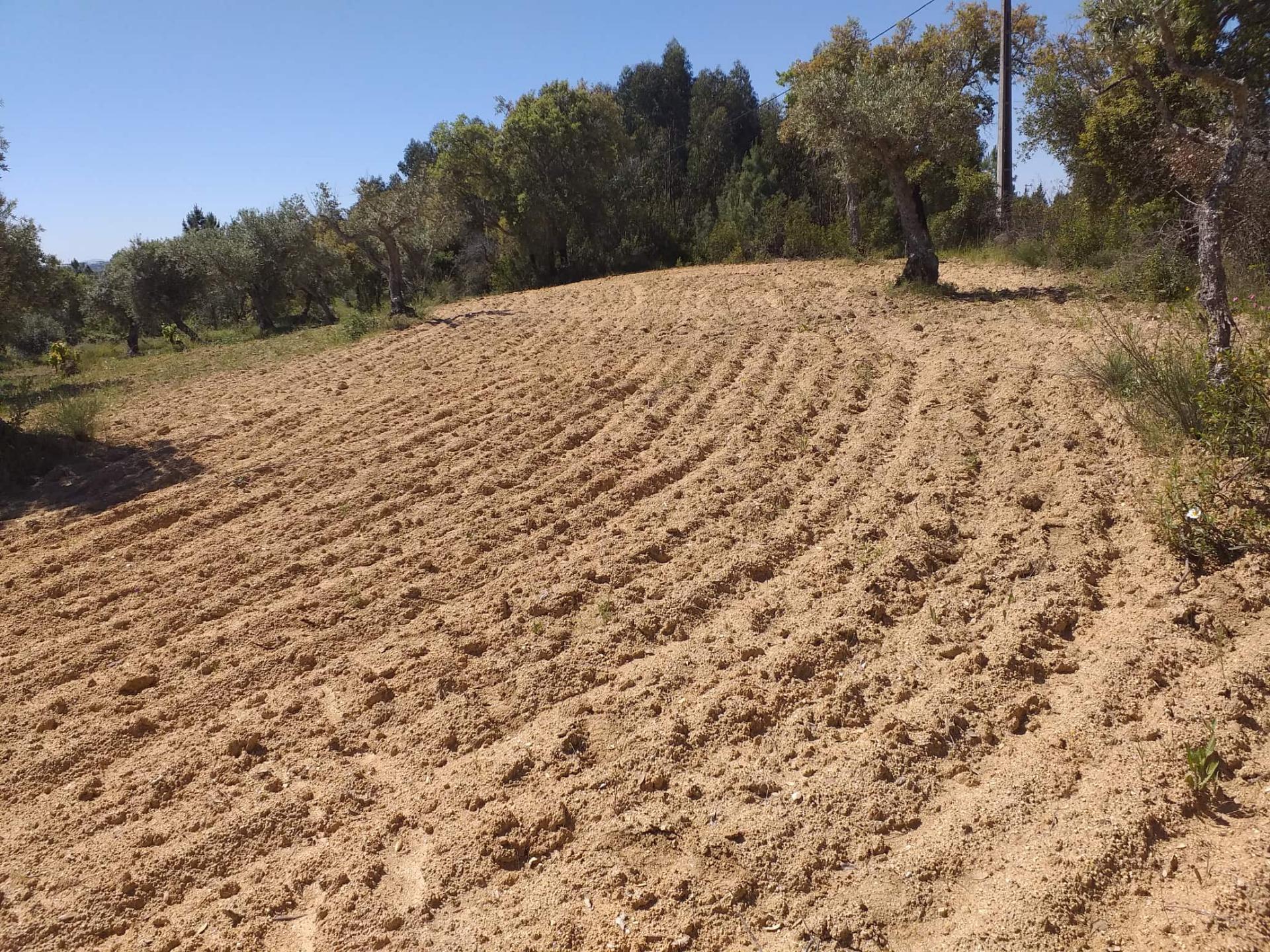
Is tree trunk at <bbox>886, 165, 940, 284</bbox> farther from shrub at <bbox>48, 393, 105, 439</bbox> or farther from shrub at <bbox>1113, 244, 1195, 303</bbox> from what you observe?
shrub at <bbox>48, 393, 105, 439</bbox>

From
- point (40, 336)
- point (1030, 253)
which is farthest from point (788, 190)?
point (40, 336)

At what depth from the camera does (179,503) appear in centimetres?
582

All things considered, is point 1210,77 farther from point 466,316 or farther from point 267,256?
point 267,256

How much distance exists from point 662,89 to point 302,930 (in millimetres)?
35688

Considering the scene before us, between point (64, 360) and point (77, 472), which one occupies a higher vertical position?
point (64, 360)

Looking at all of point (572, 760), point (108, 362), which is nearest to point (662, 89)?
point (108, 362)

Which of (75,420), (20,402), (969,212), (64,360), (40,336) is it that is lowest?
(75,420)

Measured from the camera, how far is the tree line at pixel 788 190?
823 cm

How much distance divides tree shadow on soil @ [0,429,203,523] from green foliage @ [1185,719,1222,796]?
6.76 metres

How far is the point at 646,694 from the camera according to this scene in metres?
3.47

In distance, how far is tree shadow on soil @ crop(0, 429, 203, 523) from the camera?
6.17m

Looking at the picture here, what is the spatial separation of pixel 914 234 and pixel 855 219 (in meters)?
6.29

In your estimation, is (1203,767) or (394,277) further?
(394,277)

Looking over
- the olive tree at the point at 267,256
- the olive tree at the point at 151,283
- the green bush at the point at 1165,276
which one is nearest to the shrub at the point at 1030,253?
the green bush at the point at 1165,276
